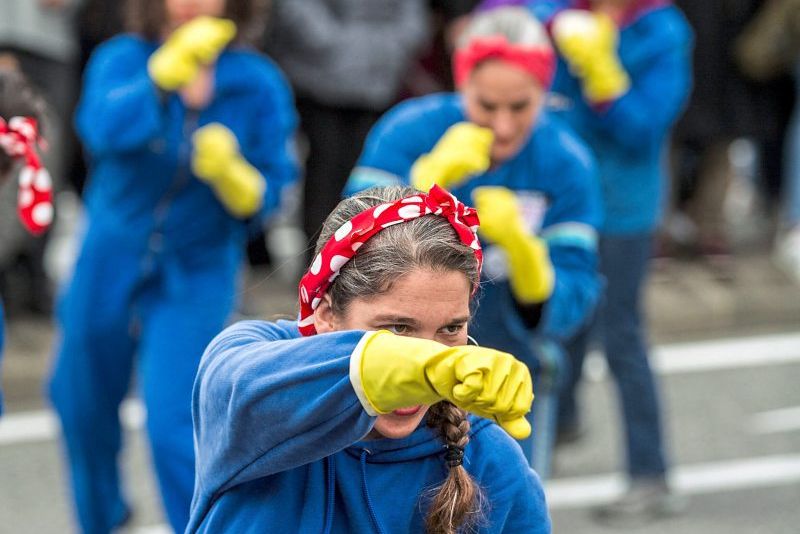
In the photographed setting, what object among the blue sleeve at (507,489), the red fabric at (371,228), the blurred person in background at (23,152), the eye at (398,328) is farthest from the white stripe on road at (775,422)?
the eye at (398,328)

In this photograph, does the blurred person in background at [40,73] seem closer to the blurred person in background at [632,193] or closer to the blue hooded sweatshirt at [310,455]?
the blurred person in background at [632,193]

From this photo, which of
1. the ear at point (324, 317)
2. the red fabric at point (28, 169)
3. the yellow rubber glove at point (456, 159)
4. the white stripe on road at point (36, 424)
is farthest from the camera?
the white stripe on road at point (36, 424)

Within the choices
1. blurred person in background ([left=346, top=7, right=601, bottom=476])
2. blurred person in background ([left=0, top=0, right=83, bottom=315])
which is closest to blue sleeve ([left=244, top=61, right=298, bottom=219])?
blurred person in background ([left=346, top=7, right=601, bottom=476])

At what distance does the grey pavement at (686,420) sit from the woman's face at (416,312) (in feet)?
9.11

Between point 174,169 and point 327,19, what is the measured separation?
2.64 m

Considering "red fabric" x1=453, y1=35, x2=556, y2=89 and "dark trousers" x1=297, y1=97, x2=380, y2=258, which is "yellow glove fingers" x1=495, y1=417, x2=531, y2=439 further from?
"dark trousers" x1=297, y1=97, x2=380, y2=258

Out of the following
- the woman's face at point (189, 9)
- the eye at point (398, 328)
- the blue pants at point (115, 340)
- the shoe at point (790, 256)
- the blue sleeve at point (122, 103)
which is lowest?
the shoe at point (790, 256)

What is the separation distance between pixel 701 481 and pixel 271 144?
210cm

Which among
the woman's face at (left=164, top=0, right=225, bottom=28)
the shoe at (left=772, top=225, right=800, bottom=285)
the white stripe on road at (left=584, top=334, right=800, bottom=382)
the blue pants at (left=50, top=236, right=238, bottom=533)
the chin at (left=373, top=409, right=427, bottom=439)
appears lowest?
the white stripe on road at (left=584, top=334, right=800, bottom=382)

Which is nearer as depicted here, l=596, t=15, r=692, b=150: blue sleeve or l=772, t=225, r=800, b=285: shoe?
l=596, t=15, r=692, b=150: blue sleeve

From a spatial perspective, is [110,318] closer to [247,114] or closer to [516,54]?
[247,114]

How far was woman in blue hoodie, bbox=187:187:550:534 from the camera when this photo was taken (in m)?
2.23

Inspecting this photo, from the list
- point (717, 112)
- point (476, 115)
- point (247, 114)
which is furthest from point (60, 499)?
point (717, 112)

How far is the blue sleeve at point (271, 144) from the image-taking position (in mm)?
5020
